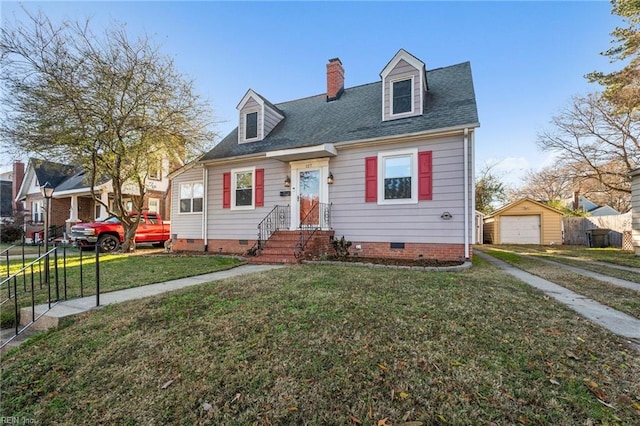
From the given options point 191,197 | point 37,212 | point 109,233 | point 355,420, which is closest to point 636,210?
point 355,420

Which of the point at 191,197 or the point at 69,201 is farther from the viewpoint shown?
the point at 69,201

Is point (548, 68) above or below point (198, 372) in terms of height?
above

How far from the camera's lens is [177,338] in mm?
3084

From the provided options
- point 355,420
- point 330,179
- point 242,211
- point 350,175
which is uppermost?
point 350,175

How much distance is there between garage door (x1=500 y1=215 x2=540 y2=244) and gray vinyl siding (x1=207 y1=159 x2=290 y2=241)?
16.7 m

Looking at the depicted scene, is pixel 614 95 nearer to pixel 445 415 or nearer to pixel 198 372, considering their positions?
pixel 445 415

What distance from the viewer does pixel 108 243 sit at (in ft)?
41.9

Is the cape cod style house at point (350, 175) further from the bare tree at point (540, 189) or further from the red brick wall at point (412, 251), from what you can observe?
the bare tree at point (540, 189)

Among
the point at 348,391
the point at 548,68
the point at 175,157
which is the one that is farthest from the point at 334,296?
the point at 548,68

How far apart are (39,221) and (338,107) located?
75.6ft

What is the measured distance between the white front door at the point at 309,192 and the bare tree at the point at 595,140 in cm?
1756

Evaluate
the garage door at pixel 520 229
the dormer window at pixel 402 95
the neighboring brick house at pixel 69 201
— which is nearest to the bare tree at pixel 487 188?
the garage door at pixel 520 229

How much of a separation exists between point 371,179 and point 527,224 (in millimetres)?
16035

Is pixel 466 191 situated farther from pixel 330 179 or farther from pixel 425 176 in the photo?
pixel 330 179
